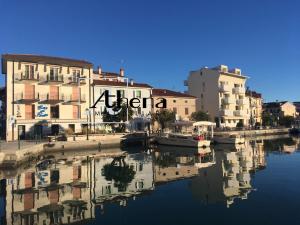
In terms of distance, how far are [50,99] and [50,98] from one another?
0.70 feet

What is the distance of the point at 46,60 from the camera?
52625mm

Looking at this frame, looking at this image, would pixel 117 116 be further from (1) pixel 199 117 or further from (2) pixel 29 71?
(1) pixel 199 117

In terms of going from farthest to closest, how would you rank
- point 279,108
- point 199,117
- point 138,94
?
point 279,108 → point 199,117 → point 138,94

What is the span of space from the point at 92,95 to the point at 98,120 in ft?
15.1

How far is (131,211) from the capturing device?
15.0 meters

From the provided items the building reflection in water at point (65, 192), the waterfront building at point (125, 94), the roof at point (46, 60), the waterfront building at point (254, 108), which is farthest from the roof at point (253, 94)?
the building reflection in water at point (65, 192)

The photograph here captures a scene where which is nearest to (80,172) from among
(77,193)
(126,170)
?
(126,170)

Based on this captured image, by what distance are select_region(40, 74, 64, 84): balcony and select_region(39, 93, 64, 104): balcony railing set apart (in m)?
2.11

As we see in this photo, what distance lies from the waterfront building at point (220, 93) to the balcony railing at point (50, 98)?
41.9m

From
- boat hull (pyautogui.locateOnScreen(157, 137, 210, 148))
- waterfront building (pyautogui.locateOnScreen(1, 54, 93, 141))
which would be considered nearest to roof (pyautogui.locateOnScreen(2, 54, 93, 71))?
waterfront building (pyautogui.locateOnScreen(1, 54, 93, 141))

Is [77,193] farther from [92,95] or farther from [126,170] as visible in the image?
[92,95]

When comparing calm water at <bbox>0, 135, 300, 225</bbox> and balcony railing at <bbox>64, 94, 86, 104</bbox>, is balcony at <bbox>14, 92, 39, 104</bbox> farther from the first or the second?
calm water at <bbox>0, 135, 300, 225</bbox>

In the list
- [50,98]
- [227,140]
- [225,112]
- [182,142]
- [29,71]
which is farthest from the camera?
[225,112]

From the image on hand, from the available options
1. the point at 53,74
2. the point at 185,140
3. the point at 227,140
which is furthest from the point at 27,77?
the point at 227,140
